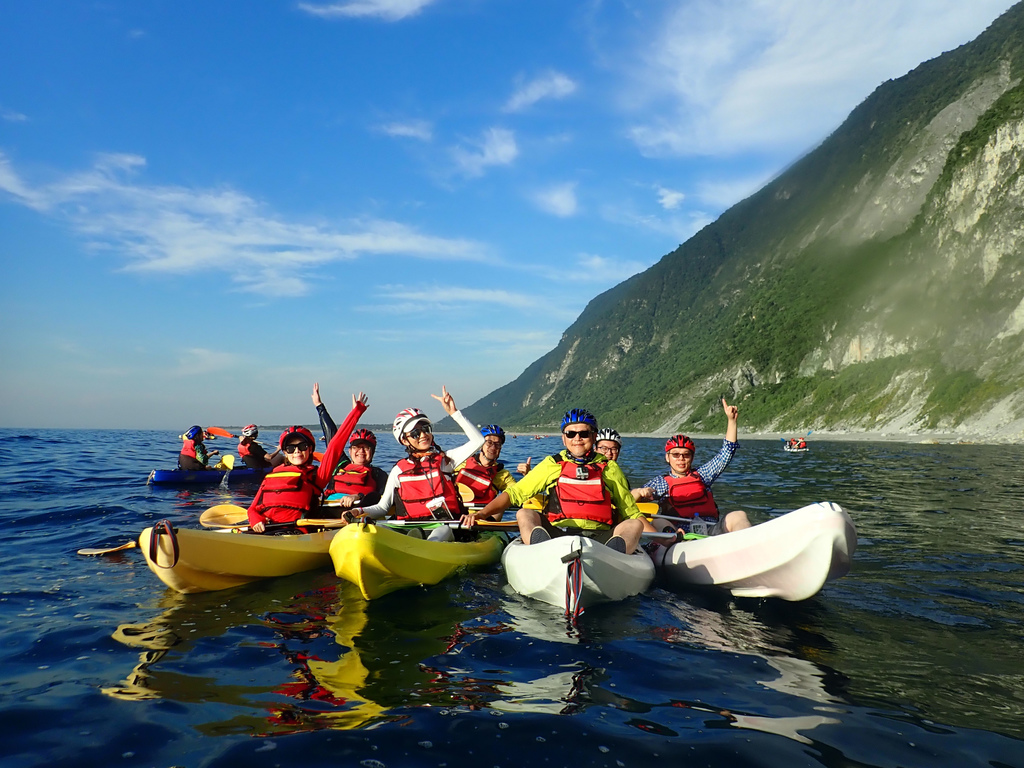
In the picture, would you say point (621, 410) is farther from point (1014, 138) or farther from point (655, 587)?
point (655, 587)

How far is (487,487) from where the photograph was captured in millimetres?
10938

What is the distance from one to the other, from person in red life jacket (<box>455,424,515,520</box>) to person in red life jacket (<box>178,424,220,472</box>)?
39.0 feet

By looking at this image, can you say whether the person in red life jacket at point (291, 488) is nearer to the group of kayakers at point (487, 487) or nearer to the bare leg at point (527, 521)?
the group of kayakers at point (487, 487)

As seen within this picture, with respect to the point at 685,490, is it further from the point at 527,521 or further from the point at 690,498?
the point at 527,521

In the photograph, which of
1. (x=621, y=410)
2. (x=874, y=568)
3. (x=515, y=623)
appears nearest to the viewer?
(x=515, y=623)

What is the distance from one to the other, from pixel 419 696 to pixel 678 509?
5.74 meters

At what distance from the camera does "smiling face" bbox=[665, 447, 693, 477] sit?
8.92 meters

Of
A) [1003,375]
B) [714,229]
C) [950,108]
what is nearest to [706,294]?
[714,229]

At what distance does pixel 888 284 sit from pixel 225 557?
7738cm

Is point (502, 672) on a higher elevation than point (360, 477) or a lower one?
lower

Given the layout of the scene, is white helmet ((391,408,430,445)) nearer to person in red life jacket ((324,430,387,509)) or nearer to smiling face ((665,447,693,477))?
person in red life jacket ((324,430,387,509))

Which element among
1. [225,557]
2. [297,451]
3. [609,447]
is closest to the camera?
[225,557]

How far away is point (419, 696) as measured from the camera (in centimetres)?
438

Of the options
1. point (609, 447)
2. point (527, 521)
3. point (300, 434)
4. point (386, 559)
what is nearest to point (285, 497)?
point (300, 434)
